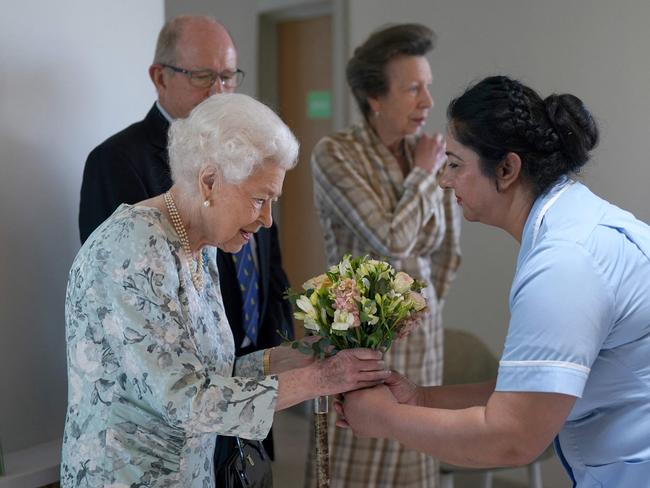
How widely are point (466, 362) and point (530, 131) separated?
2169 mm

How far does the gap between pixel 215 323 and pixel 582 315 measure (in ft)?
2.88

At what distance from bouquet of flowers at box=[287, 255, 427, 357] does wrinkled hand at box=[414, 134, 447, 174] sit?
4.51 feet

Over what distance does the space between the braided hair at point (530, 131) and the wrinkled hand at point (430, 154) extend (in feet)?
5.04

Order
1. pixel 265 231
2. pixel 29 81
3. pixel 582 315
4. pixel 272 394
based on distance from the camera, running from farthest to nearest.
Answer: pixel 265 231 < pixel 29 81 < pixel 272 394 < pixel 582 315

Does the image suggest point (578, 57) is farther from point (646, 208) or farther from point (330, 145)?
point (330, 145)

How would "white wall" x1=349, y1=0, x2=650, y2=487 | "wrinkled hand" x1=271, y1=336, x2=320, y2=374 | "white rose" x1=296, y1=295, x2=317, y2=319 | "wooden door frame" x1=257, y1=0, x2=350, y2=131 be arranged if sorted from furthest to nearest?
"wooden door frame" x1=257, y1=0, x2=350, y2=131
"white wall" x1=349, y1=0, x2=650, y2=487
"wrinkled hand" x1=271, y1=336, x2=320, y2=374
"white rose" x1=296, y1=295, x2=317, y2=319

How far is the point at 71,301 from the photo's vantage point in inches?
72.5

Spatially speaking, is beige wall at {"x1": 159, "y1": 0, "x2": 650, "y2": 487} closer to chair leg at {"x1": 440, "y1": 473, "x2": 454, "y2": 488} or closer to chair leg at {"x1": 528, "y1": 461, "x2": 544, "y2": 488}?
chair leg at {"x1": 528, "y1": 461, "x2": 544, "y2": 488}

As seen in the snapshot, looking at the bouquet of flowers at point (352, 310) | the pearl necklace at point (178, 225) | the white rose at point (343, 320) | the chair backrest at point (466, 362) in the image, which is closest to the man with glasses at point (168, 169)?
the pearl necklace at point (178, 225)

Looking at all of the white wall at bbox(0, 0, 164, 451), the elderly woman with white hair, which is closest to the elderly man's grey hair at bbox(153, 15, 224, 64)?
the white wall at bbox(0, 0, 164, 451)

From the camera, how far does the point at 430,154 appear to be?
335 cm

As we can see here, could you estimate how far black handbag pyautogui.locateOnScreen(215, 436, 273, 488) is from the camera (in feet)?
6.80

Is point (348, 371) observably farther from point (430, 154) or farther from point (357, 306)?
point (430, 154)

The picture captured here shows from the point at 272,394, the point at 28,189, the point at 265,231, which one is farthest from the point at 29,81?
the point at 272,394
